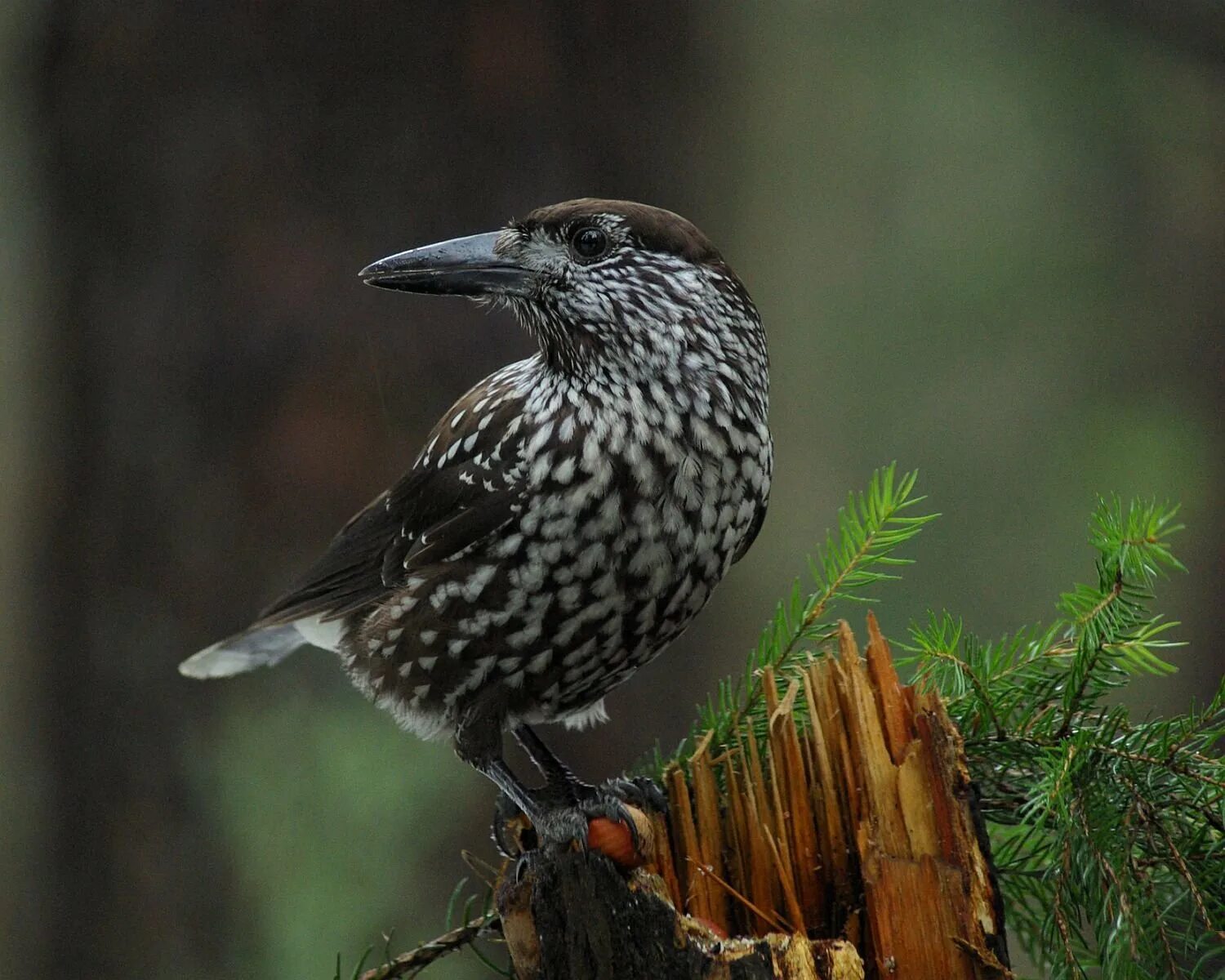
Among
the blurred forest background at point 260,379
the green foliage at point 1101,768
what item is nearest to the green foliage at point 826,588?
the green foliage at point 1101,768

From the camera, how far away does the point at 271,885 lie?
4406 millimetres

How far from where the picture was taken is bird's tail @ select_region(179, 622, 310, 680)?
12.8 feet

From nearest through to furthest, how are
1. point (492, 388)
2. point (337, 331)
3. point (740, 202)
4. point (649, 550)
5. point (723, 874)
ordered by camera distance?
1. point (723, 874)
2. point (649, 550)
3. point (492, 388)
4. point (337, 331)
5. point (740, 202)

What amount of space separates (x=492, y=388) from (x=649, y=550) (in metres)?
0.73

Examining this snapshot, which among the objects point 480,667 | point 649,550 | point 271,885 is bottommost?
point 271,885

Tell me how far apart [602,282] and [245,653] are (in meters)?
1.75

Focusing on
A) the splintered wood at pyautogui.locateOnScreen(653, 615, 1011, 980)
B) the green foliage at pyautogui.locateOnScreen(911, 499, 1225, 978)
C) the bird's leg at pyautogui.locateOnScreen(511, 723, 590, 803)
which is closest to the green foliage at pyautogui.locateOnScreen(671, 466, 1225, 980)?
the green foliage at pyautogui.locateOnScreen(911, 499, 1225, 978)

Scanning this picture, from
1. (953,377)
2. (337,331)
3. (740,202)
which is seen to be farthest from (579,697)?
(953,377)

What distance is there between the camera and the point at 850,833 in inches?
86.5

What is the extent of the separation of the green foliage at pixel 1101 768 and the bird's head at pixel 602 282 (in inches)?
29.2

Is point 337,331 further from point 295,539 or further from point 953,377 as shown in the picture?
point 953,377

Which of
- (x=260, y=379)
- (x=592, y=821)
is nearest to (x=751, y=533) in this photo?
(x=592, y=821)

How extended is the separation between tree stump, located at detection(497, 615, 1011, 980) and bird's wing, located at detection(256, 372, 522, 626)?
81 cm

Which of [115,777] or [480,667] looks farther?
[115,777]
